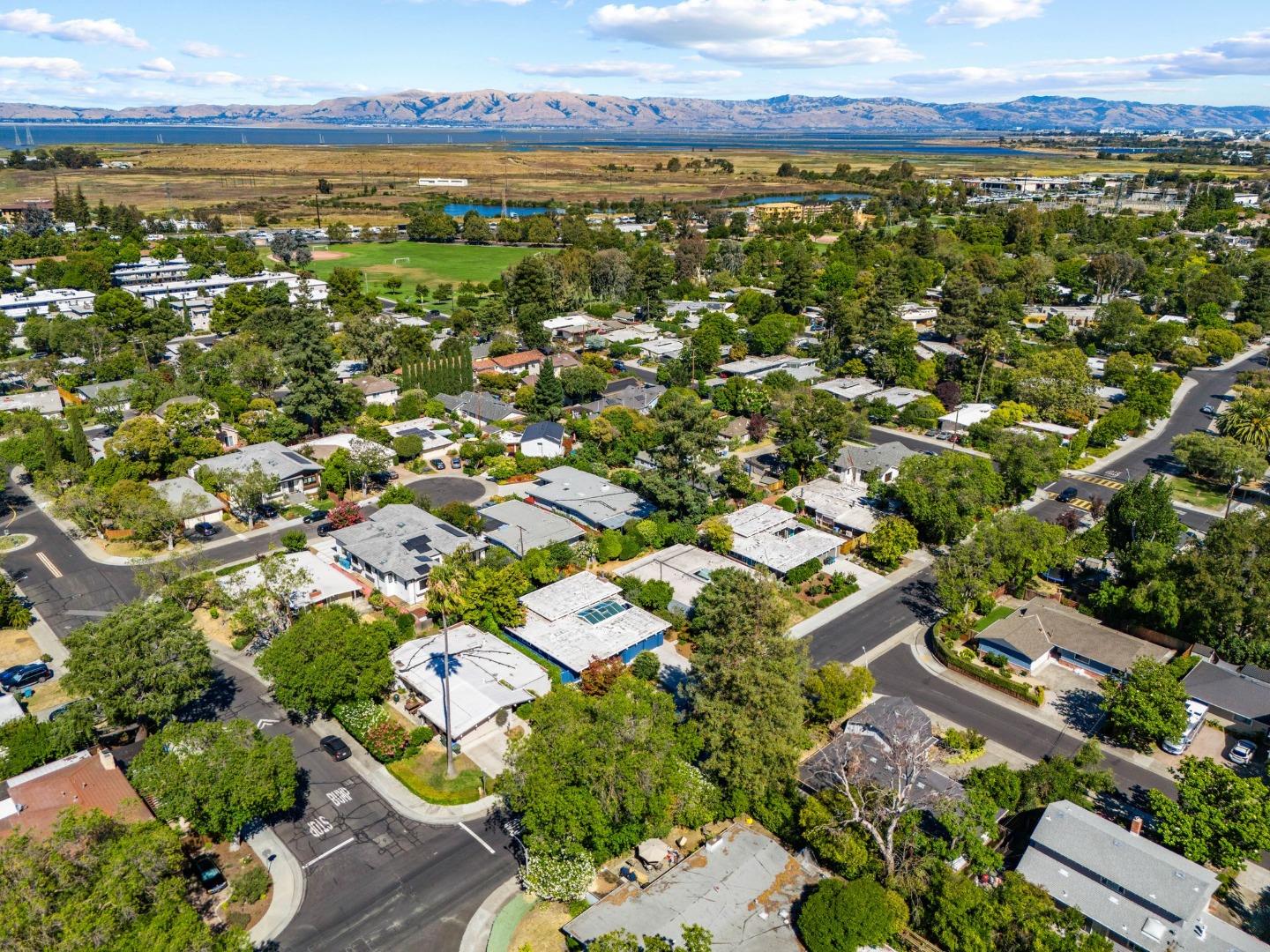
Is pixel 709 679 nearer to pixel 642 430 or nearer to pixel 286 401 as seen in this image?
pixel 642 430

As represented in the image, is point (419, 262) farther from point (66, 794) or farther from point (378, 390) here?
point (66, 794)

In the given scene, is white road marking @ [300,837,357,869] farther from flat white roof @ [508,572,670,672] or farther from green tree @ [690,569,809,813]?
green tree @ [690,569,809,813]

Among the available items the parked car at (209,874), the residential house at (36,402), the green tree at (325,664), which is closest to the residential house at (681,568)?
the green tree at (325,664)

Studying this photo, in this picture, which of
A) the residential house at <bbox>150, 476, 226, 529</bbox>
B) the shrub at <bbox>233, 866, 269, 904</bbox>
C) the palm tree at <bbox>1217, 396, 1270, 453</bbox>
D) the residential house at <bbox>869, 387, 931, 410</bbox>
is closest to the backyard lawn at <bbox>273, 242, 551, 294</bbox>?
the residential house at <bbox>869, 387, 931, 410</bbox>

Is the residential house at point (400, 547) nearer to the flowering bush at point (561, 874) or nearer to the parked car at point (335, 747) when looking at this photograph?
the parked car at point (335, 747)

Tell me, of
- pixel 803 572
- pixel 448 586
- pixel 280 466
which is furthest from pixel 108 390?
pixel 803 572

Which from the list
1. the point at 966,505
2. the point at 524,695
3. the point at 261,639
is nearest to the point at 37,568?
the point at 261,639
